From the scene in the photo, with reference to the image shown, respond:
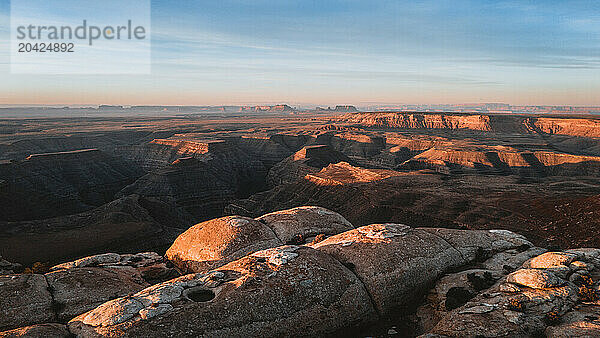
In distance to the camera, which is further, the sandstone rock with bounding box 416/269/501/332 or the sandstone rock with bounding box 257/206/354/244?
the sandstone rock with bounding box 257/206/354/244

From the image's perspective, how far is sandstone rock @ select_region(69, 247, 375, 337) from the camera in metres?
21.3

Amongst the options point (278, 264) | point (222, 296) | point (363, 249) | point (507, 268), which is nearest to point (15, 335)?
point (222, 296)

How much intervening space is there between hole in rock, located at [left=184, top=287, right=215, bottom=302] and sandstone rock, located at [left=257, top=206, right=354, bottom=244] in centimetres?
1524

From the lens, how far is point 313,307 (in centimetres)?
2491

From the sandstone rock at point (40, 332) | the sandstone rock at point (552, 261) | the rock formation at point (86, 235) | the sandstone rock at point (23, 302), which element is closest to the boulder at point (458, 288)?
the sandstone rock at point (552, 261)

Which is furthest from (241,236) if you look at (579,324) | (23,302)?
(579,324)

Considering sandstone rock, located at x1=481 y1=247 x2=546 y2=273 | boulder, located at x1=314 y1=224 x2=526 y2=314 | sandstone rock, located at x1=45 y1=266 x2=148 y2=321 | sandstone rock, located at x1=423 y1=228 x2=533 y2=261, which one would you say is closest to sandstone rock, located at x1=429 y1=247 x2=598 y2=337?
boulder, located at x1=314 y1=224 x2=526 y2=314

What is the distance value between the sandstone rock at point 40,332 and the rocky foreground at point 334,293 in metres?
0.06

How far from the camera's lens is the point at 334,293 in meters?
26.5

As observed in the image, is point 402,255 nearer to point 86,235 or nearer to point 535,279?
point 535,279

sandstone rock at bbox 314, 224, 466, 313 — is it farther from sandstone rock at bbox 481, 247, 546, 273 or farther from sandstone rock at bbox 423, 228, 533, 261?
sandstone rock at bbox 481, 247, 546, 273

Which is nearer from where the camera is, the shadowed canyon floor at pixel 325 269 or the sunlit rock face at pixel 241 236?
the shadowed canyon floor at pixel 325 269

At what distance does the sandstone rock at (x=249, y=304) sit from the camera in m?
21.3

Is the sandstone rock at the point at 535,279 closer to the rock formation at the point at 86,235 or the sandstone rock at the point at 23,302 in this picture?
the sandstone rock at the point at 23,302
